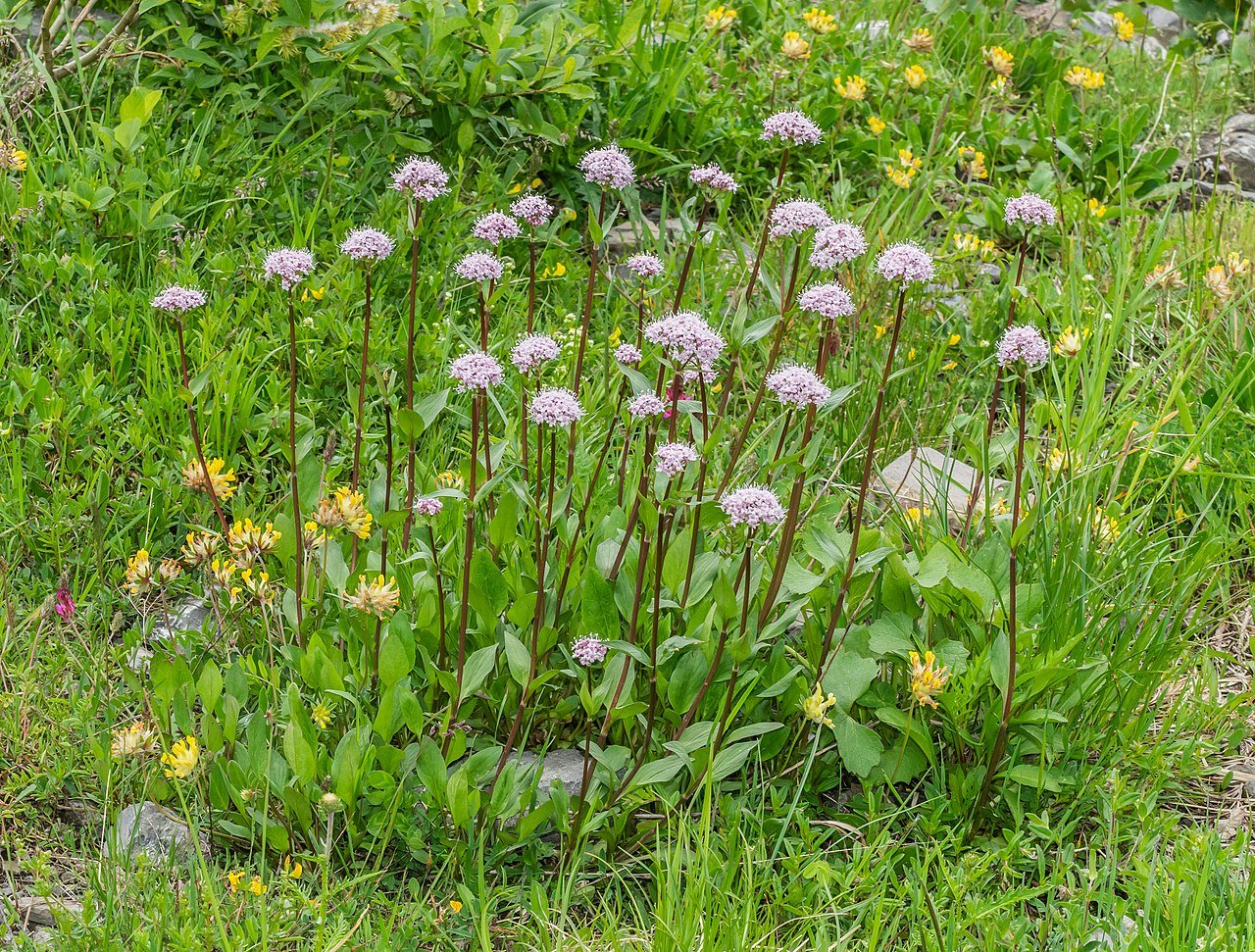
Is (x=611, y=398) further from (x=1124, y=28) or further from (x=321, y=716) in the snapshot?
(x=1124, y=28)

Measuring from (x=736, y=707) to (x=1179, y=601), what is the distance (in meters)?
0.97

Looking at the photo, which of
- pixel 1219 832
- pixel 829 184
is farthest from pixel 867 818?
pixel 829 184

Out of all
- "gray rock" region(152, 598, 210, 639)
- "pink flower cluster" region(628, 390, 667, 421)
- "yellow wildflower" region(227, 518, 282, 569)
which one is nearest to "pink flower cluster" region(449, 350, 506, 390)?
"pink flower cluster" region(628, 390, 667, 421)

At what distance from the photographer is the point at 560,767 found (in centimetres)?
224

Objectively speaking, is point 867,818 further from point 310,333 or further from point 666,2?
point 666,2

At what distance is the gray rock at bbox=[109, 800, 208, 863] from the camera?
2012 millimetres

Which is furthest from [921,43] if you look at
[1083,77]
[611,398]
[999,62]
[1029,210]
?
[1029,210]

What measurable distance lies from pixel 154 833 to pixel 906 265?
1.58 metres

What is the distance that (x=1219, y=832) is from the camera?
2.23 meters

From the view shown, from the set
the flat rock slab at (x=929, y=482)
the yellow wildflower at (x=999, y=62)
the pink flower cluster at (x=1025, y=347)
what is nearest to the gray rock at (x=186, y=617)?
the flat rock slab at (x=929, y=482)

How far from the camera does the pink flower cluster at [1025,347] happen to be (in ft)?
6.61

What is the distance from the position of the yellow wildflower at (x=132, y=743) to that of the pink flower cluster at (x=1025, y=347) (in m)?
1.57

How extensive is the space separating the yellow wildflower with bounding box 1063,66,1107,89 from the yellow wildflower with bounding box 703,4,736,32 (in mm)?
1301

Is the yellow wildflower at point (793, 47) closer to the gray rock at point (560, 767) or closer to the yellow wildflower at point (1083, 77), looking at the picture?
the yellow wildflower at point (1083, 77)
